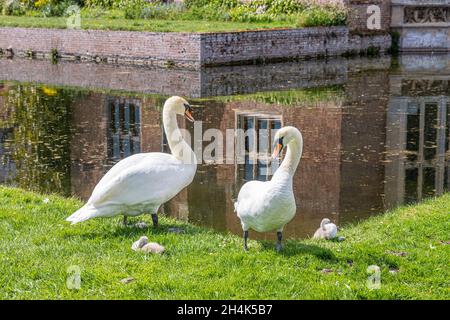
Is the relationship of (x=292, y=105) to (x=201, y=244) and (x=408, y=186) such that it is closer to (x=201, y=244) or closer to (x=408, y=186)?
(x=408, y=186)

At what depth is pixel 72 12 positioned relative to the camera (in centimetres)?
3503

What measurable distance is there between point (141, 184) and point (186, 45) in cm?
1785

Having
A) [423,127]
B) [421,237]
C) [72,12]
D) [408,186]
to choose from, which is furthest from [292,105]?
[72,12]

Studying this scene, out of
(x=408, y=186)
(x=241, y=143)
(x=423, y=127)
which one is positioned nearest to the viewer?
(x=408, y=186)

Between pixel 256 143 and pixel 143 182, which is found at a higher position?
pixel 143 182

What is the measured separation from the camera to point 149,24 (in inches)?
1129

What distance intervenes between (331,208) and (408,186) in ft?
5.34

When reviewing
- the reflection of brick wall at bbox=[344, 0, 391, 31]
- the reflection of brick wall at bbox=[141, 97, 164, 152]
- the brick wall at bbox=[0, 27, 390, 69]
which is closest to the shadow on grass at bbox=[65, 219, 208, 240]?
the reflection of brick wall at bbox=[141, 97, 164, 152]

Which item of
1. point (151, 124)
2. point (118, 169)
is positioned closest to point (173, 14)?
point (151, 124)

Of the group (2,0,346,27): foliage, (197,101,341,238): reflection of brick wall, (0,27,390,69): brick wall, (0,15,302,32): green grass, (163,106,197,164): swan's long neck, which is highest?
(2,0,346,27): foliage

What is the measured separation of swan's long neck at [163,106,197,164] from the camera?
321 inches
